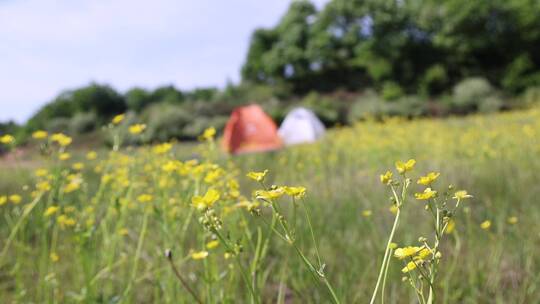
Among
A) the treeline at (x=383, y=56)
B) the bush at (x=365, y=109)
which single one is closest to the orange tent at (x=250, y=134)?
the bush at (x=365, y=109)

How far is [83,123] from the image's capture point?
52.5ft

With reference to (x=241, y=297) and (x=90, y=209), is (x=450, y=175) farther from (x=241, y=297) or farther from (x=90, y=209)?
(x=90, y=209)

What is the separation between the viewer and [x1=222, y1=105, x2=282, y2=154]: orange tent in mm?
6312

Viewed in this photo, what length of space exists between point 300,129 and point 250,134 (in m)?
2.04

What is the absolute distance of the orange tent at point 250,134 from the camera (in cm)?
631

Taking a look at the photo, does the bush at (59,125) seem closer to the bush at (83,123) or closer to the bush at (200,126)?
the bush at (83,123)

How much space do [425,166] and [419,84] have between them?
689 inches

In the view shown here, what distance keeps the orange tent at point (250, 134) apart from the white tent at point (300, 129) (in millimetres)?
1646

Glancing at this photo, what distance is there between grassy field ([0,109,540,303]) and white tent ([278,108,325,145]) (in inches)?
138

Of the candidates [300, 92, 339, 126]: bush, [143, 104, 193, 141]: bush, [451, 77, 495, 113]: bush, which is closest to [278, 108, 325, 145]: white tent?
[143, 104, 193, 141]: bush

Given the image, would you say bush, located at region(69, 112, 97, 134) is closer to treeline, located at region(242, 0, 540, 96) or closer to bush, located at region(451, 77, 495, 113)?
treeline, located at region(242, 0, 540, 96)

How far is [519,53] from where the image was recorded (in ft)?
76.8

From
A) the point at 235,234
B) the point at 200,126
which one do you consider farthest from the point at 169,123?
the point at 235,234

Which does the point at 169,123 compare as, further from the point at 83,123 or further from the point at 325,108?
the point at 325,108
